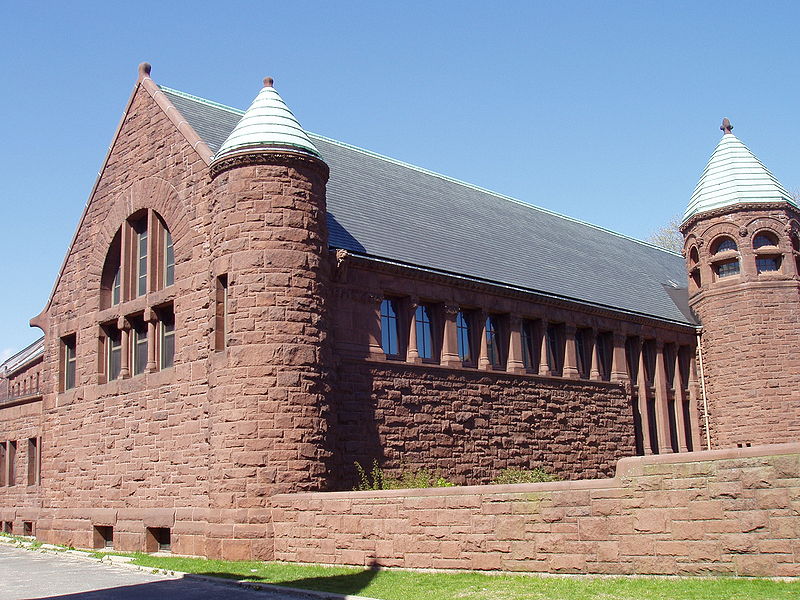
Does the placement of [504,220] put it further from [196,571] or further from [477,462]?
[196,571]

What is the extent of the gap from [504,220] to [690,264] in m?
7.10

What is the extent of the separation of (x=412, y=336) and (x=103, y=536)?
9.27 meters

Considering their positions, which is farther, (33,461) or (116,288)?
(33,461)

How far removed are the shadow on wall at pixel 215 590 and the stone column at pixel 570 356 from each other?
43.0ft

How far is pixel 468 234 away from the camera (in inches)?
1062

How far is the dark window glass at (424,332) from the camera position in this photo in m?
22.1

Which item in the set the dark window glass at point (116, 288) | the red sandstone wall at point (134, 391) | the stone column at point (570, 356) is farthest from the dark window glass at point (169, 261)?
the stone column at point (570, 356)

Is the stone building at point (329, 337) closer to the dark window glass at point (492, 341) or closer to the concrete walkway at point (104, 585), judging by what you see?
the dark window glass at point (492, 341)

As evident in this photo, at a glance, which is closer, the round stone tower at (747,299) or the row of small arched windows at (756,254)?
the round stone tower at (747,299)

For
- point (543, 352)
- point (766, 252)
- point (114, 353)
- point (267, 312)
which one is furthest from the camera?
point (766, 252)

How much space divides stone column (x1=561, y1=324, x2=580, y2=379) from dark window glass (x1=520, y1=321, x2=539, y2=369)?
1.19 m

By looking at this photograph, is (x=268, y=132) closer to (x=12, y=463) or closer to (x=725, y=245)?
(x=12, y=463)

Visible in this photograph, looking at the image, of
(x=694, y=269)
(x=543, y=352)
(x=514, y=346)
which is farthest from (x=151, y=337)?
(x=694, y=269)

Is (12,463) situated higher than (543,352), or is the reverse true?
(543,352)
